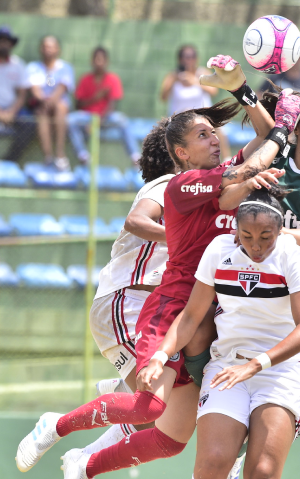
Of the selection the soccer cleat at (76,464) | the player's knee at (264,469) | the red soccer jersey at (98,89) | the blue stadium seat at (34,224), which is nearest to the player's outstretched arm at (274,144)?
the player's knee at (264,469)

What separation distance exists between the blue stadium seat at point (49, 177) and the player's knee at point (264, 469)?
541 cm

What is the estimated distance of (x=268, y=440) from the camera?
9.43 feet

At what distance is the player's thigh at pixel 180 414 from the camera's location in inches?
133

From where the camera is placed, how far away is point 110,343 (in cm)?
397

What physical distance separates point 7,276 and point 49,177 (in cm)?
129

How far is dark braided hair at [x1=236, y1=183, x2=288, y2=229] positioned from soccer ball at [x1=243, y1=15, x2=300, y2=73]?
68 cm

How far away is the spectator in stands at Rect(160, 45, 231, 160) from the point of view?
29.5 ft

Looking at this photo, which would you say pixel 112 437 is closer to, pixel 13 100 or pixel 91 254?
pixel 91 254

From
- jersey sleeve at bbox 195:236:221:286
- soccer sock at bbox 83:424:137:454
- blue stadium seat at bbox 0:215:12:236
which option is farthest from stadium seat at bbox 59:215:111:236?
jersey sleeve at bbox 195:236:221:286

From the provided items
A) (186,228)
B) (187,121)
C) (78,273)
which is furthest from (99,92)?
(186,228)

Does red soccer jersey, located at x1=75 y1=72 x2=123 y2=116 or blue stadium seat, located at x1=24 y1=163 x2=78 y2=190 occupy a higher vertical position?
red soccer jersey, located at x1=75 y1=72 x2=123 y2=116

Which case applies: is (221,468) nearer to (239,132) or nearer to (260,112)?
(260,112)

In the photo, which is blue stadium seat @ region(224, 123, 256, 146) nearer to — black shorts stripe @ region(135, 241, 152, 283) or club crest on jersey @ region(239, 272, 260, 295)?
black shorts stripe @ region(135, 241, 152, 283)

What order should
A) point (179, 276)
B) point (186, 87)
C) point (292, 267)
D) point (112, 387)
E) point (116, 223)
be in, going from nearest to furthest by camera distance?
point (292, 267), point (179, 276), point (112, 387), point (116, 223), point (186, 87)
